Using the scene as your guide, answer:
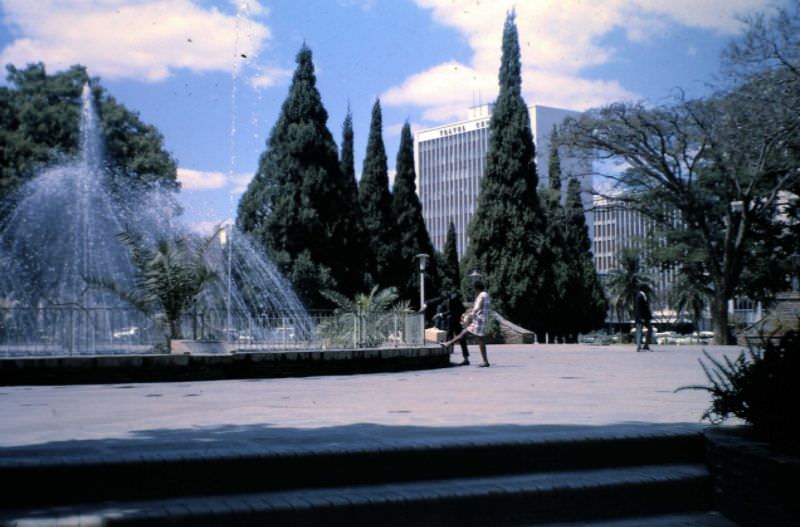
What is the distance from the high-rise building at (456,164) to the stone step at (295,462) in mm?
128317

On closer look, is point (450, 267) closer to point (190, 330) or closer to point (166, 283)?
point (190, 330)

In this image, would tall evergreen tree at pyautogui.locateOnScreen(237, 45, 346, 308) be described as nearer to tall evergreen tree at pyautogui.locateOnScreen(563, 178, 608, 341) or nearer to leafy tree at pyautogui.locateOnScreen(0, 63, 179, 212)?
leafy tree at pyautogui.locateOnScreen(0, 63, 179, 212)

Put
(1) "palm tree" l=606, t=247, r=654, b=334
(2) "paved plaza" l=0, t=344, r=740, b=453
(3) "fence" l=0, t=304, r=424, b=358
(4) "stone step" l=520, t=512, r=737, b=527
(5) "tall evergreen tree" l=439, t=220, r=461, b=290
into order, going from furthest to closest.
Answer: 1. (1) "palm tree" l=606, t=247, r=654, b=334
2. (5) "tall evergreen tree" l=439, t=220, r=461, b=290
3. (3) "fence" l=0, t=304, r=424, b=358
4. (2) "paved plaza" l=0, t=344, r=740, b=453
5. (4) "stone step" l=520, t=512, r=737, b=527

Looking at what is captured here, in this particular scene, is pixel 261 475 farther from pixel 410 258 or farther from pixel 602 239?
pixel 602 239

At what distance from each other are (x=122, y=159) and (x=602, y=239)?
120 meters

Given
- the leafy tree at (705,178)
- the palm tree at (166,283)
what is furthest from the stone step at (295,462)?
the leafy tree at (705,178)

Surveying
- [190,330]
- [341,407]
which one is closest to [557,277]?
[190,330]

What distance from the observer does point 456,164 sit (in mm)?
140500

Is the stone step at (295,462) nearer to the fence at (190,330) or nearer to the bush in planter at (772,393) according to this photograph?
the bush in planter at (772,393)

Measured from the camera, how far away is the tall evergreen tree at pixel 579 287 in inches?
2088

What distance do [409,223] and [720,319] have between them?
85.2ft

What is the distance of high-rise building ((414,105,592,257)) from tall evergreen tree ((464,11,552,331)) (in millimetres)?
84673

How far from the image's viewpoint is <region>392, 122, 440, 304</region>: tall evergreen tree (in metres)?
54.4

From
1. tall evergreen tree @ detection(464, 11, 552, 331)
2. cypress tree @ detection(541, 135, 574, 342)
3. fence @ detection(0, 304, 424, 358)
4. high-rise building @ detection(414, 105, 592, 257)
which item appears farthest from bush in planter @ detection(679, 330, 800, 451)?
high-rise building @ detection(414, 105, 592, 257)
